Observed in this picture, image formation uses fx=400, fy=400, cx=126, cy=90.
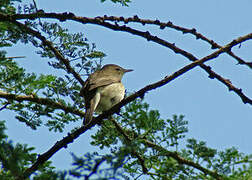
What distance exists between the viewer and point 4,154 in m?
2.33

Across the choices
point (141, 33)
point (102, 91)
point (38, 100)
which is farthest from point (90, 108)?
point (141, 33)

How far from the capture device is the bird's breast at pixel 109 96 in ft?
21.0

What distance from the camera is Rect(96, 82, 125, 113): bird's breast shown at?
6.39 metres

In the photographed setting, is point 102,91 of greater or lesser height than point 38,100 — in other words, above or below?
above

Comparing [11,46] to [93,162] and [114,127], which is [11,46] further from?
[93,162]

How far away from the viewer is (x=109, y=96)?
6.48m

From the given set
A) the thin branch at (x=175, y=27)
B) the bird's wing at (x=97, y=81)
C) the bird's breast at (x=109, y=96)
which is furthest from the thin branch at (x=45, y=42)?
the bird's breast at (x=109, y=96)

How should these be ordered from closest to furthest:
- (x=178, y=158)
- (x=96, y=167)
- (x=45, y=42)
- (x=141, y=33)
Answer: (x=96, y=167) < (x=178, y=158) < (x=141, y=33) < (x=45, y=42)

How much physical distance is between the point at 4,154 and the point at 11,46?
6.49 ft

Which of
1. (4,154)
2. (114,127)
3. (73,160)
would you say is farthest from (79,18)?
(73,160)

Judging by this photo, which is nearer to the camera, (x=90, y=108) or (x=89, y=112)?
(x=89, y=112)

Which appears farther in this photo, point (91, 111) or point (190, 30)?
point (91, 111)

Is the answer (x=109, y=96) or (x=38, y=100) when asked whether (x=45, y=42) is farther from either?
(x=109, y=96)

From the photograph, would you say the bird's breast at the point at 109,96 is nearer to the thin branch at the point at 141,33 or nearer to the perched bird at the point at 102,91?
the perched bird at the point at 102,91
